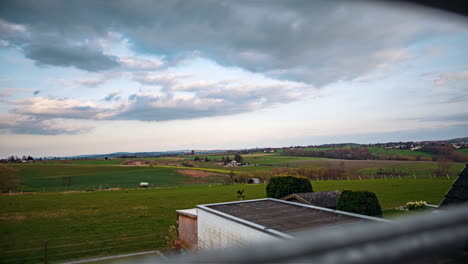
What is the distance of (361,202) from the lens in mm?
13648

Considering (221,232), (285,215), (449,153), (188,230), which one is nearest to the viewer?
(285,215)

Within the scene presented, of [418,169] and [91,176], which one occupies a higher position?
[418,169]

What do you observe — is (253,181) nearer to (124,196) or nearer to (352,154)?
(352,154)

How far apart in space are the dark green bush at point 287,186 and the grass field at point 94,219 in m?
7.18

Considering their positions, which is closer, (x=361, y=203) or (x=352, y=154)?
(x=361, y=203)

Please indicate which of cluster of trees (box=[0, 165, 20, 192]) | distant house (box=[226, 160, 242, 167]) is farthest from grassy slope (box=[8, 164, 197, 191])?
distant house (box=[226, 160, 242, 167])

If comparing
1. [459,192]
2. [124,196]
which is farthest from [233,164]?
[459,192]

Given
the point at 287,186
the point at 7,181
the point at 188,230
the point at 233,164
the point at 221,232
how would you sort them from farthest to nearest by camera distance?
the point at 233,164 → the point at 7,181 → the point at 287,186 → the point at 188,230 → the point at 221,232

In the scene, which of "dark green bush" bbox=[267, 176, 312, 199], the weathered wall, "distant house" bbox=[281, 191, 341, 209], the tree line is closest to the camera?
the weathered wall

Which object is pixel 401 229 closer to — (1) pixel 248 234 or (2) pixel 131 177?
(1) pixel 248 234

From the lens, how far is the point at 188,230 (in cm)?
1386

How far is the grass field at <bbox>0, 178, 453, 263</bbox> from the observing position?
55.4 ft

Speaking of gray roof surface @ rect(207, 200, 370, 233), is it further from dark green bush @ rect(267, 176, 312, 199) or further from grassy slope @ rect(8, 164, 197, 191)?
grassy slope @ rect(8, 164, 197, 191)

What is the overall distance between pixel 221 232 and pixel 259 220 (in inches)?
58.2
